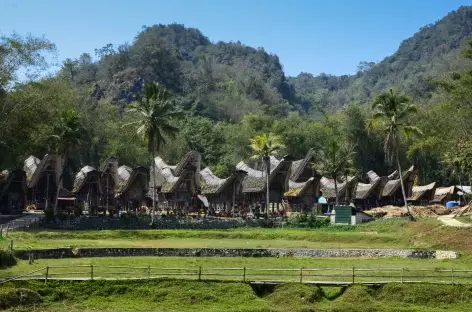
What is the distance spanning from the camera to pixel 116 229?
177 ft

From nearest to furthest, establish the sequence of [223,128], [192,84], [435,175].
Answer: [435,175], [223,128], [192,84]

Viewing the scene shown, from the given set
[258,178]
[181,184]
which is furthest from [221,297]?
[258,178]

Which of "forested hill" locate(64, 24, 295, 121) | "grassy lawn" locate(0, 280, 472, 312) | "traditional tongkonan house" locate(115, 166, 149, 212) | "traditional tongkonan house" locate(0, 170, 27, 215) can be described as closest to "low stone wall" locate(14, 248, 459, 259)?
"grassy lawn" locate(0, 280, 472, 312)

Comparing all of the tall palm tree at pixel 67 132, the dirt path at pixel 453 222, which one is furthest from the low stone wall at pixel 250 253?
the tall palm tree at pixel 67 132

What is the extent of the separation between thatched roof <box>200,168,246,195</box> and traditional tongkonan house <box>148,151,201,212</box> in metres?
1.34

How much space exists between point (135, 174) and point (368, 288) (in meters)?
46.4

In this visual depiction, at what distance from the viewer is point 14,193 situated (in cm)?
6588

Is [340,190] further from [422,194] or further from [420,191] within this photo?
[420,191]

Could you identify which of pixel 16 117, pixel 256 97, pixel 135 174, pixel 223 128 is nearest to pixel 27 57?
pixel 16 117

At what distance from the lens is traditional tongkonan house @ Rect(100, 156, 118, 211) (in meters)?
69.6

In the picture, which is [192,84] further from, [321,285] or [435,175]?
[321,285]

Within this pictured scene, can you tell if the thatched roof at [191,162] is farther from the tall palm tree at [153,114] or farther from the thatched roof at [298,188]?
the thatched roof at [298,188]

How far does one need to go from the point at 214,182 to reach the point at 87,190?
50.7 feet

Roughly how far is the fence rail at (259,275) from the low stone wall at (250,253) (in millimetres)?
6779
